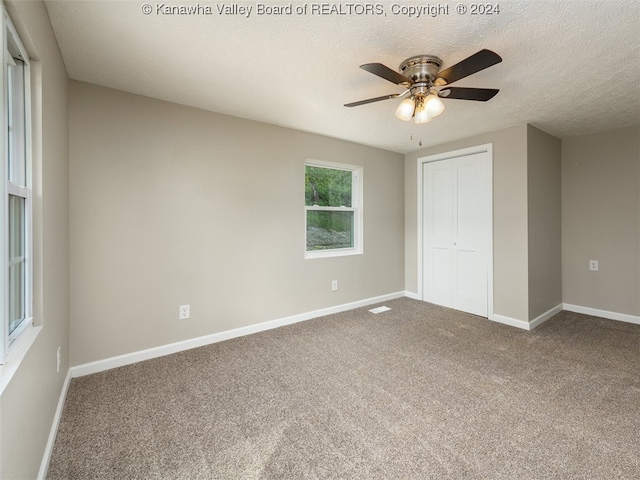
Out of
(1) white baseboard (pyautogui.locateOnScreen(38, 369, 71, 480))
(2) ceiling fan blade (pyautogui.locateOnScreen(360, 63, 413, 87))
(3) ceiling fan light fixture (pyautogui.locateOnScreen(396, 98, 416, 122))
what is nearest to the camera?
(1) white baseboard (pyautogui.locateOnScreen(38, 369, 71, 480))

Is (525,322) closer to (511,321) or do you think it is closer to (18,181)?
(511,321)

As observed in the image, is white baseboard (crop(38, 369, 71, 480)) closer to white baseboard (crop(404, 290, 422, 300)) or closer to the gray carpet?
the gray carpet

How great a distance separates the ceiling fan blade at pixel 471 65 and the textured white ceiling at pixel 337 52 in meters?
0.17

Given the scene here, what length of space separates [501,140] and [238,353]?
359 cm

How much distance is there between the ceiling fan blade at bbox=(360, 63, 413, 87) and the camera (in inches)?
63.6

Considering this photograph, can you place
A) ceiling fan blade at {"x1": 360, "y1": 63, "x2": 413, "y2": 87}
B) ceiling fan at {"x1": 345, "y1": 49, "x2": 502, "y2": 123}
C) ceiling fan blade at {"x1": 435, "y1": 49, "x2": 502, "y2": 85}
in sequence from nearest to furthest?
ceiling fan blade at {"x1": 435, "y1": 49, "x2": 502, "y2": 85}, ceiling fan blade at {"x1": 360, "y1": 63, "x2": 413, "y2": 87}, ceiling fan at {"x1": 345, "y1": 49, "x2": 502, "y2": 123}

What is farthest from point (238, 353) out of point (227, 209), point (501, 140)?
point (501, 140)

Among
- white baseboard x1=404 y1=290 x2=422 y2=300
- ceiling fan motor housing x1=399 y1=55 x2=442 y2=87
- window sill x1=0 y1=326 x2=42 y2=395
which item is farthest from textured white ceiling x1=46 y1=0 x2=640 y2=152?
white baseboard x1=404 y1=290 x2=422 y2=300

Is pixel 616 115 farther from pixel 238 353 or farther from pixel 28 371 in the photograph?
pixel 28 371

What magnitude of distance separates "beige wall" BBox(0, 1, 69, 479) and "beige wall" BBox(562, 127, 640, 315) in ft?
16.9

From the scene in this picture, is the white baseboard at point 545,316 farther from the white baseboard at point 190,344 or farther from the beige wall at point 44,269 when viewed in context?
the beige wall at point 44,269

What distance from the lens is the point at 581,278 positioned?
379 cm

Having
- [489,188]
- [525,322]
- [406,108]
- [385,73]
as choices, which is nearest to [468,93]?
[406,108]

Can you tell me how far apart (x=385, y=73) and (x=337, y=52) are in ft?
1.22
